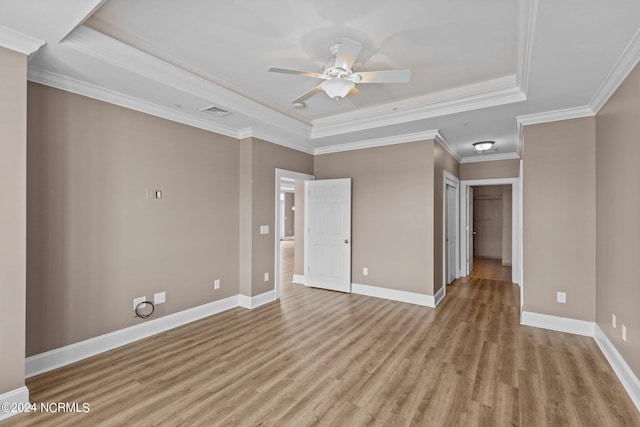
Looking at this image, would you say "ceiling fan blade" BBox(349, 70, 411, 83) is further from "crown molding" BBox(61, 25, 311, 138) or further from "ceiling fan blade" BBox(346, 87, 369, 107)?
"crown molding" BBox(61, 25, 311, 138)

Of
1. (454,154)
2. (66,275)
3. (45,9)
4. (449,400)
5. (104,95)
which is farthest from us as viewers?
(454,154)

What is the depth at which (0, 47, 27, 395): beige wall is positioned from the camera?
7.08ft

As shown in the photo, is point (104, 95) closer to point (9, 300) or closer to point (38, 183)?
point (38, 183)

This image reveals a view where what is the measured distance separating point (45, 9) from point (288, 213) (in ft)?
43.8

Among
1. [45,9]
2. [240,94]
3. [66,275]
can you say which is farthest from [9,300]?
[240,94]

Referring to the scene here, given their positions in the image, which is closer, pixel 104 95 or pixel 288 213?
pixel 104 95

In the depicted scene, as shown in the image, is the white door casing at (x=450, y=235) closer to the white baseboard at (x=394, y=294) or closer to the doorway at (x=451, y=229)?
the doorway at (x=451, y=229)

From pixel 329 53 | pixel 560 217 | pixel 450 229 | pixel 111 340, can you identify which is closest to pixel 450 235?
pixel 450 229

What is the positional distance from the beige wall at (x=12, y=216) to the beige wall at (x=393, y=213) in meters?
4.20

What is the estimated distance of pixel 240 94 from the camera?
3730mm

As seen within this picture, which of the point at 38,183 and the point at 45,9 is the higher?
the point at 45,9

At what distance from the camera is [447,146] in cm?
538

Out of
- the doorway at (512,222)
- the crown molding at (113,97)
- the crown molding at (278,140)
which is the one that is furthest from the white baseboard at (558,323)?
the crown molding at (113,97)

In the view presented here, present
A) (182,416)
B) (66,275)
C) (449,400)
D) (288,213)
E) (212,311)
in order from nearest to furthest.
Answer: (182,416), (449,400), (66,275), (212,311), (288,213)
